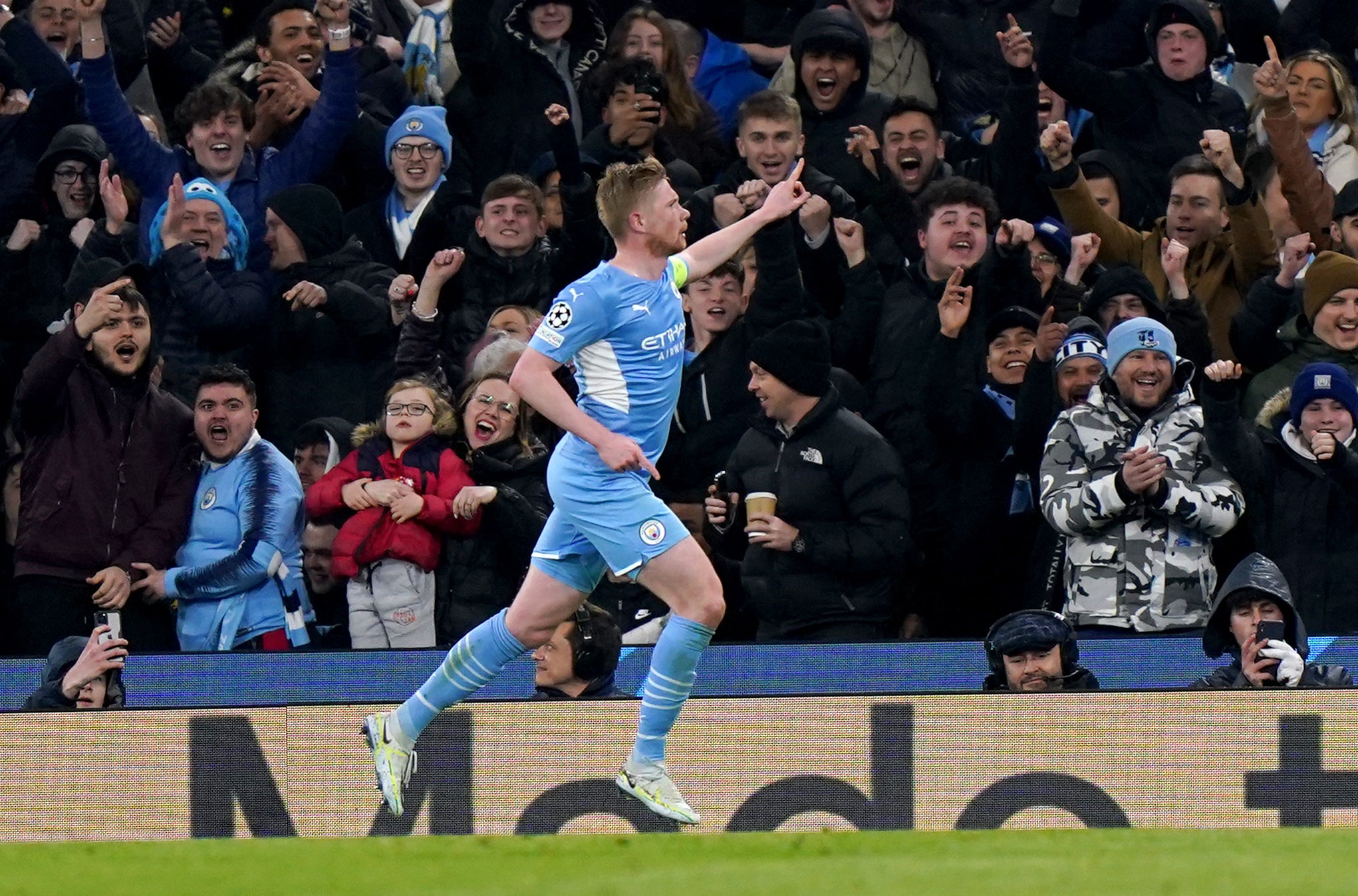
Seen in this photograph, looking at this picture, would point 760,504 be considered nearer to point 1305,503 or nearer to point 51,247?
point 1305,503

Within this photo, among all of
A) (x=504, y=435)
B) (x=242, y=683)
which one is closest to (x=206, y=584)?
(x=242, y=683)

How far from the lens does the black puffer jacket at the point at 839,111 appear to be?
1138 cm

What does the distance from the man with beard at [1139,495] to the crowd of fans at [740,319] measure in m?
0.02

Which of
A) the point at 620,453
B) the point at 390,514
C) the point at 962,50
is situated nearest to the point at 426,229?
the point at 390,514

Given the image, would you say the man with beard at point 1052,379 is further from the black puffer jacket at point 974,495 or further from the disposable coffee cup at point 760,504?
the disposable coffee cup at point 760,504

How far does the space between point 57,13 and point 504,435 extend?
4.29 m

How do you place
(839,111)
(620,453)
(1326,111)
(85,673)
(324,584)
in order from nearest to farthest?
1. (620,453)
2. (85,673)
3. (324,584)
4. (1326,111)
5. (839,111)

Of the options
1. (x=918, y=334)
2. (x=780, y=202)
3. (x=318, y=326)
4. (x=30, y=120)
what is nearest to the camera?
(x=780, y=202)

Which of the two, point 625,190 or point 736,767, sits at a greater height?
point 625,190

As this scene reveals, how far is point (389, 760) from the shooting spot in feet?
25.1

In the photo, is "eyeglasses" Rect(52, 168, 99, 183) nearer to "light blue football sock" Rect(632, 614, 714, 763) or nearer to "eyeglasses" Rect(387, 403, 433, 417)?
"eyeglasses" Rect(387, 403, 433, 417)

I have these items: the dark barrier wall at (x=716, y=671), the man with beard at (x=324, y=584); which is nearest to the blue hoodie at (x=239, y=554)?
the man with beard at (x=324, y=584)

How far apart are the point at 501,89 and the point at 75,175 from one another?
7.69 ft

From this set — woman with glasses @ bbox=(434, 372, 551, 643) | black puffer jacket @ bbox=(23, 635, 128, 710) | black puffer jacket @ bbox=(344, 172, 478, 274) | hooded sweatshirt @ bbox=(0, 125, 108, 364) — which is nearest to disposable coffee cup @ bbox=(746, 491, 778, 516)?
woman with glasses @ bbox=(434, 372, 551, 643)
